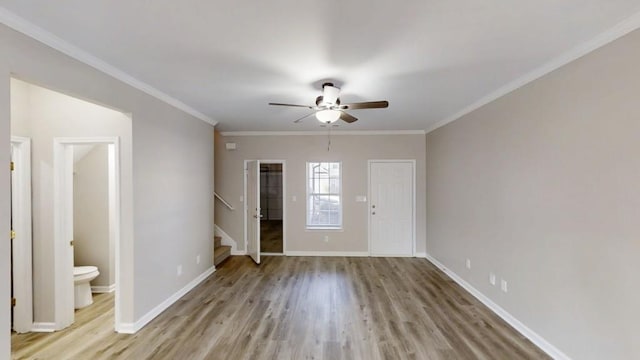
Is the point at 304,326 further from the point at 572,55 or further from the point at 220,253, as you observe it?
the point at 572,55

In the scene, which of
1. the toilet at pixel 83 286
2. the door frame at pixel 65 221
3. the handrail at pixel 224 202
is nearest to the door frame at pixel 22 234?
the door frame at pixel 65 221

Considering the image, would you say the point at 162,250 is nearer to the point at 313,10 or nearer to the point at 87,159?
the point at 87,159

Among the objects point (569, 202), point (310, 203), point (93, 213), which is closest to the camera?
point (569, 202)

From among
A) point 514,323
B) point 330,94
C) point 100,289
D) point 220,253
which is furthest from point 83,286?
point 514,323

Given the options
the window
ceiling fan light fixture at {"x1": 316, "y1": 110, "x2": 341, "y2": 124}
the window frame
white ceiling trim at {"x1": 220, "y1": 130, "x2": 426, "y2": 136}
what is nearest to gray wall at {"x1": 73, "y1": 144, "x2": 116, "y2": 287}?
white ceiling trim at {"x1": 220, "y1": 130, "x2": 426, "y2": 136}

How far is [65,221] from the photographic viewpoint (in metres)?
3.13

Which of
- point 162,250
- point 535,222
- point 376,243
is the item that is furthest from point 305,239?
point 535,222

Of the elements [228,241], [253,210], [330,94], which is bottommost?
[228,241]

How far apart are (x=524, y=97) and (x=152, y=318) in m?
4.71

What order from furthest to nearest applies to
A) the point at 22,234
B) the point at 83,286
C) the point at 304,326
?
the point at 83,286, the point at 304,326, the point at 22,234

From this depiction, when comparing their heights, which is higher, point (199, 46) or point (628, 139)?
point (199, 46)

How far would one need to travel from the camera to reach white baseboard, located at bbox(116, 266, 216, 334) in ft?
10.0

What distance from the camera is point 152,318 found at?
333 centimetres

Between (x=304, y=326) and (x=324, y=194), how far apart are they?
332 cm
